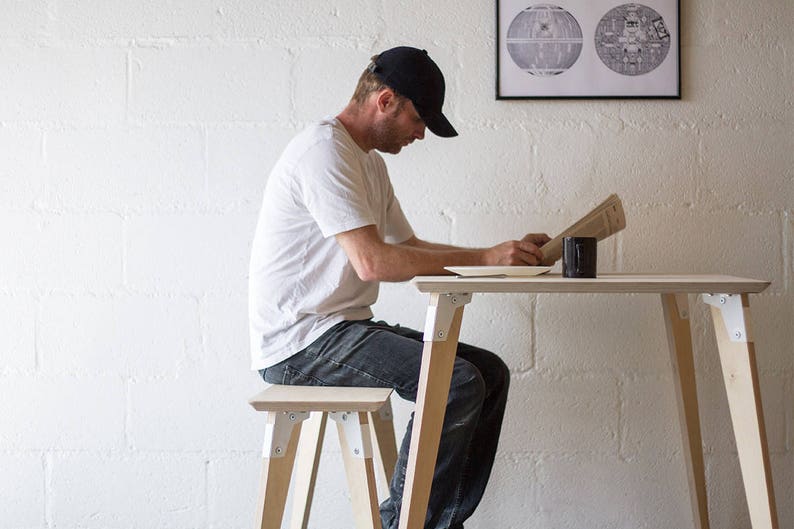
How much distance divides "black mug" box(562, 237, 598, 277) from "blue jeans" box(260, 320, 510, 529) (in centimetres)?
32

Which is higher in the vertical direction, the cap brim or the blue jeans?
the cap brim

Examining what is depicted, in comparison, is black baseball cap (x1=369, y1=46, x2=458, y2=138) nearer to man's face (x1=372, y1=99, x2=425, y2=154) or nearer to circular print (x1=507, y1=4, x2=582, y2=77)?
man's face (x1=372, y1=99, x2=425, y2=154)

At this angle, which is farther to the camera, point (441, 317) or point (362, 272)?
point (362, 272)

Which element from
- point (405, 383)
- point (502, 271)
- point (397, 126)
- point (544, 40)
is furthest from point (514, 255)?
point (544, 40)

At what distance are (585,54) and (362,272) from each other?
1058 mm

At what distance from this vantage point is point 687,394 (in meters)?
2.29

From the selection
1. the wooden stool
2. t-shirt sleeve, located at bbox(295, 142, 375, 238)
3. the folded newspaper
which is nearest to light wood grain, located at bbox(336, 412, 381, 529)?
the wooden stool

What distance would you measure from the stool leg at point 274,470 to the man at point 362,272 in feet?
0.85

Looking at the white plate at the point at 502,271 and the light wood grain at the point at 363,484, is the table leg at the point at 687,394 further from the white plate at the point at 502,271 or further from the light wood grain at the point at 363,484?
the light wood grain at the point at 363,484

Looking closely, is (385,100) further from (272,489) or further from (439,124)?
(272,489)

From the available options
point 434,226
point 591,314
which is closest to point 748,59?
point 591,314

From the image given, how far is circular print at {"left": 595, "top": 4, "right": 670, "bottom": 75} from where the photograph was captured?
246 cm

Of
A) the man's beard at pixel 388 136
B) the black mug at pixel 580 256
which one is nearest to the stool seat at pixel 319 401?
the black mug at pixel 580 256

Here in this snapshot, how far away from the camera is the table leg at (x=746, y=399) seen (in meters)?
1.70
